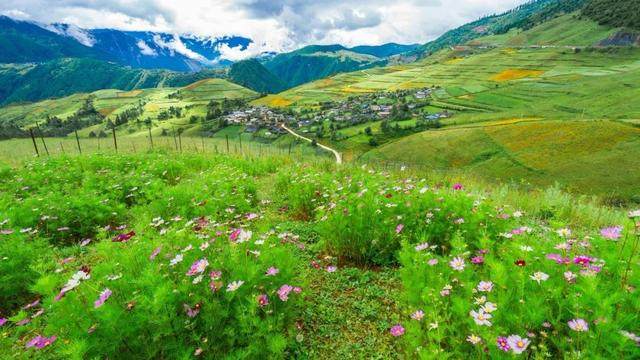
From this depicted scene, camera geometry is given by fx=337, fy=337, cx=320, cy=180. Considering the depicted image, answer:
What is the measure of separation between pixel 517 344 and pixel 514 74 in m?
141

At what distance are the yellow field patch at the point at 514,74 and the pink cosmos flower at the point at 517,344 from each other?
132599 mm

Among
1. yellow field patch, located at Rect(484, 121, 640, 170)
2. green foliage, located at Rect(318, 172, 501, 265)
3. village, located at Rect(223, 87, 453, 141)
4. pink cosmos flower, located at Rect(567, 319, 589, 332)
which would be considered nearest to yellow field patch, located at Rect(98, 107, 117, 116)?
village, located at Rect(223, 87, 453, 141)

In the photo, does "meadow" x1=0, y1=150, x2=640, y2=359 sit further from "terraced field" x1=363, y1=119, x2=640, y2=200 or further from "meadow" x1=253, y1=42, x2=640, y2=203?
"terraced field" x1=363, y1=119, x2=640, y2=200

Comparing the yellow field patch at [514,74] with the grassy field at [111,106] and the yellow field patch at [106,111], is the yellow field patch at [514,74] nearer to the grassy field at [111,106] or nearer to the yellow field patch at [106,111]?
the grassy field at [111,106]

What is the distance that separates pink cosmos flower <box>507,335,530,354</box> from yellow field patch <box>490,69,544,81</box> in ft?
435

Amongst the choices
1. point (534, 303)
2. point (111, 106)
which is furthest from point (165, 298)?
point (111, 106)

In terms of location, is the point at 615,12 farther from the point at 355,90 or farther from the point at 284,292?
the point at 284,292

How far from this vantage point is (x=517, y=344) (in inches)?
94.2

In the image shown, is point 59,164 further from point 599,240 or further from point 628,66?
point 628,66

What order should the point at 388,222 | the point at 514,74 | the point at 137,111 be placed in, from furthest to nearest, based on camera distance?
the point at 137,111 < the point at 514,74 < the point at 388,222

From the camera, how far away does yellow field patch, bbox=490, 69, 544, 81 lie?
114700mm

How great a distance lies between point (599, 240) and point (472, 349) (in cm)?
199

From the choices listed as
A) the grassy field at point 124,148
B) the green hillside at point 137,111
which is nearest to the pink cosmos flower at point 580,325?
the grassy field at point 124,148

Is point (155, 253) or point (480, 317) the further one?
point (155, 253)
